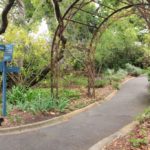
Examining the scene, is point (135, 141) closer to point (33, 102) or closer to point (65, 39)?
point (33, 102)

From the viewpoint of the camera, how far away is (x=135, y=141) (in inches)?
244

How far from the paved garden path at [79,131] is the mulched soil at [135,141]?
0.65 meters

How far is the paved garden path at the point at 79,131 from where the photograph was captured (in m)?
6.87

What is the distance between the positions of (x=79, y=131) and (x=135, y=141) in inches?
83.3

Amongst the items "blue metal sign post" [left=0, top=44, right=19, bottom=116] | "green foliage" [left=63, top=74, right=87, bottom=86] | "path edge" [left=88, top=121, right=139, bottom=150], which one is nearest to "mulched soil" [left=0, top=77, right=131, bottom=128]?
"blue metal sign post" [left=0, top=44, right=19, bottom=116]

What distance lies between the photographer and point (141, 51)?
92.0ft

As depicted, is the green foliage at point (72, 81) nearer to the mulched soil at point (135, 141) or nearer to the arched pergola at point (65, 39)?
the arched pergola at point (65, 39)

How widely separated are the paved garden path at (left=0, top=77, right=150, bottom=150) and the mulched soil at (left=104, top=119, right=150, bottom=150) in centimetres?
65

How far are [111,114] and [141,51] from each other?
1881cm

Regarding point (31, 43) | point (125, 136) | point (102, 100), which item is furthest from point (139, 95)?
point (125, 136)

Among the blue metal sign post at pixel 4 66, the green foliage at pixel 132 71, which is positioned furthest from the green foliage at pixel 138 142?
the green foliage at pixel 132 71

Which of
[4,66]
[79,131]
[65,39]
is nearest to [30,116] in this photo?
[4,66]

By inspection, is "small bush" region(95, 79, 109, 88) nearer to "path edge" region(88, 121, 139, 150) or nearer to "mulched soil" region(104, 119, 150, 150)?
"path edge" region(88, 121, 139, 150)

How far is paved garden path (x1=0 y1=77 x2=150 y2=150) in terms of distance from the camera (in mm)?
6871
